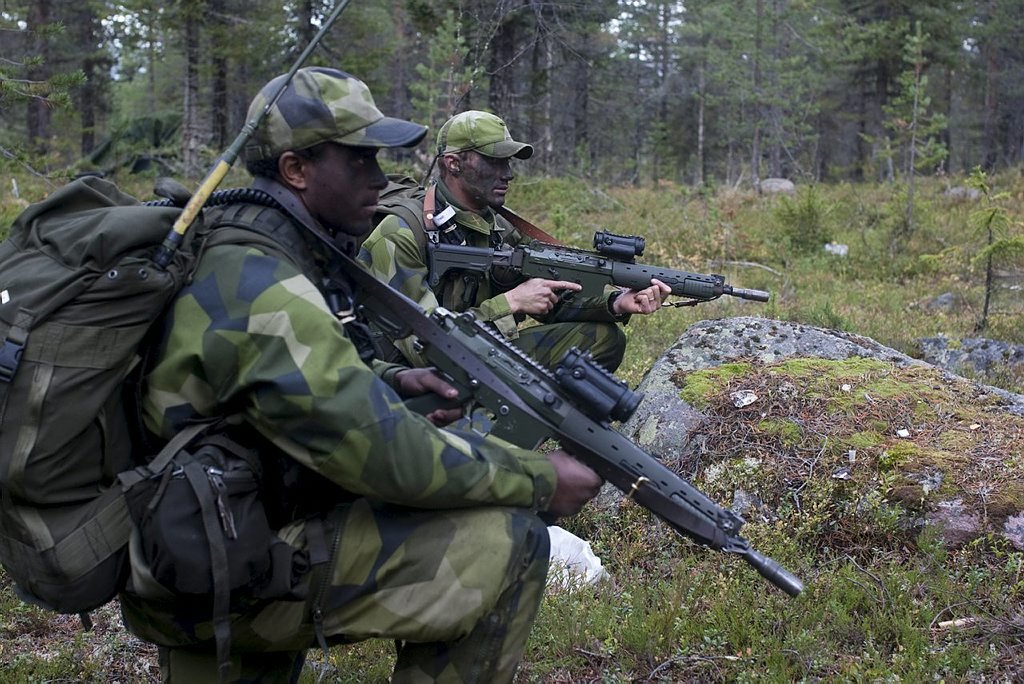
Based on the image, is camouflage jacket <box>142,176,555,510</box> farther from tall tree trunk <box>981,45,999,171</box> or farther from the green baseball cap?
tall tree trunk <box>981,45,999,171</box>

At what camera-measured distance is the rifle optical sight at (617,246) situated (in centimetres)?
574

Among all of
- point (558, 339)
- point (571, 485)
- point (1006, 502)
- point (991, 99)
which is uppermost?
point (991, 99)

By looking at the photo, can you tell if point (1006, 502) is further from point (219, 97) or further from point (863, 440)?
point (219, 97)

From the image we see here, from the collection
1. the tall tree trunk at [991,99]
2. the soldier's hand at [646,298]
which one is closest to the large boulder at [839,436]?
the soldier's hand at [646,298]

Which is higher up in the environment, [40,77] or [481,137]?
[40,77]

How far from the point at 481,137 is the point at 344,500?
326 cm

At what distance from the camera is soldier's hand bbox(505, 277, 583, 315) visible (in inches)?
217

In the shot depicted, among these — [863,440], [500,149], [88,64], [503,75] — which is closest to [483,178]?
[500,149]

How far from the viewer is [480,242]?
5.81 metres

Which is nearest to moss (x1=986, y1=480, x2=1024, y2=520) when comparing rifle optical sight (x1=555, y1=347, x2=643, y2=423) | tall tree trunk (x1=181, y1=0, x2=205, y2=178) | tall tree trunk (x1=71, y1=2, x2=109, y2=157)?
rifle optical sight (x1=555, y1=347, x2=643, y2=423)

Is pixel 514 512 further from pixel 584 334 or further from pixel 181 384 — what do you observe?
pixel 584 334

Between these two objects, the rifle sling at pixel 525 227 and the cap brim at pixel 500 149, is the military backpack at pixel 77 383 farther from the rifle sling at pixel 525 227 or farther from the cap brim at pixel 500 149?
the rifle sling at pixel 525 227

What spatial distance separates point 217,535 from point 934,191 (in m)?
16.9

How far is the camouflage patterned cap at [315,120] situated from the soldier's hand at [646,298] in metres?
3.24
